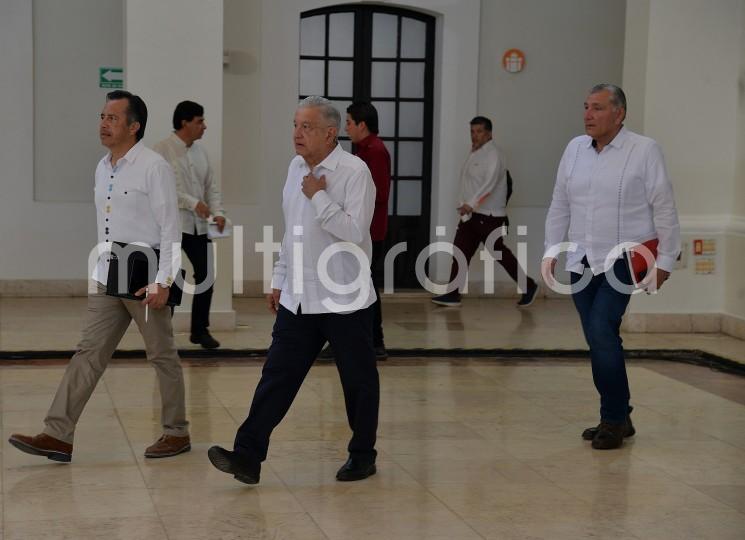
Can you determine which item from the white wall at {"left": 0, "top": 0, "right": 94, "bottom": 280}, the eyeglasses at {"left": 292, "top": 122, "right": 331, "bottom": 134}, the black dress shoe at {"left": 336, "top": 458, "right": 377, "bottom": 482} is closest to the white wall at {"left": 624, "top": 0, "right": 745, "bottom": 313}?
the white wall at {"left": 0, "top": 0, "right": 94, "bottom": 280}

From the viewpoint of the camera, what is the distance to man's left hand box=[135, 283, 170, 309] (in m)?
6.11

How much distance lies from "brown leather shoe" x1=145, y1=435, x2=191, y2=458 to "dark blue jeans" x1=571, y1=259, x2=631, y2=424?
2180mm

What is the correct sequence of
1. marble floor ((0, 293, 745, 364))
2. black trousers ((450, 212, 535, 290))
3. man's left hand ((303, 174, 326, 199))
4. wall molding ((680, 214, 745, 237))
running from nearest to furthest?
man's left hand ((303, 174, 326, 199)) → marble floor ((0, 293, 745, 364)) → wall molding ((680, 214, 745, 237)) → black trousers ((450, 212, 535, 290))

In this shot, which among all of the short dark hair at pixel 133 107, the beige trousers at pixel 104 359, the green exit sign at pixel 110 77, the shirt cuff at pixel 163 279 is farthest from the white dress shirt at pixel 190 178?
the green exit sign at pixel 110 77

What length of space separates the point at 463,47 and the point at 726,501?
326 inches

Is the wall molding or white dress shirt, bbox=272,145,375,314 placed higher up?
white dress shirt, bbox=272,145,375,314

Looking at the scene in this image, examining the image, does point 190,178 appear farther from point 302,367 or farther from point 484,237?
point 484,237

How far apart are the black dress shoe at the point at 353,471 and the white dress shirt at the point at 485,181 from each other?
7001 mm

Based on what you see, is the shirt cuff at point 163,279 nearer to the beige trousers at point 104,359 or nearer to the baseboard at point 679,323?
the beige trousers at point 104,359

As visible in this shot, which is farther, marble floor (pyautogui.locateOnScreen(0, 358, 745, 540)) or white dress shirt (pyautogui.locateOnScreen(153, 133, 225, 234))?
white dress shirt (pyautogui.locateOnScreen(153, 133, 225, 234))

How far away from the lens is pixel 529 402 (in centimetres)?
800

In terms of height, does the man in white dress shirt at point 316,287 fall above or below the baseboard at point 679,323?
above

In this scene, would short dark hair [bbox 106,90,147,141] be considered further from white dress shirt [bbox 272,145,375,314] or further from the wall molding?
the wall molding

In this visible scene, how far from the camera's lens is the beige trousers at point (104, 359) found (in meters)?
6.19
